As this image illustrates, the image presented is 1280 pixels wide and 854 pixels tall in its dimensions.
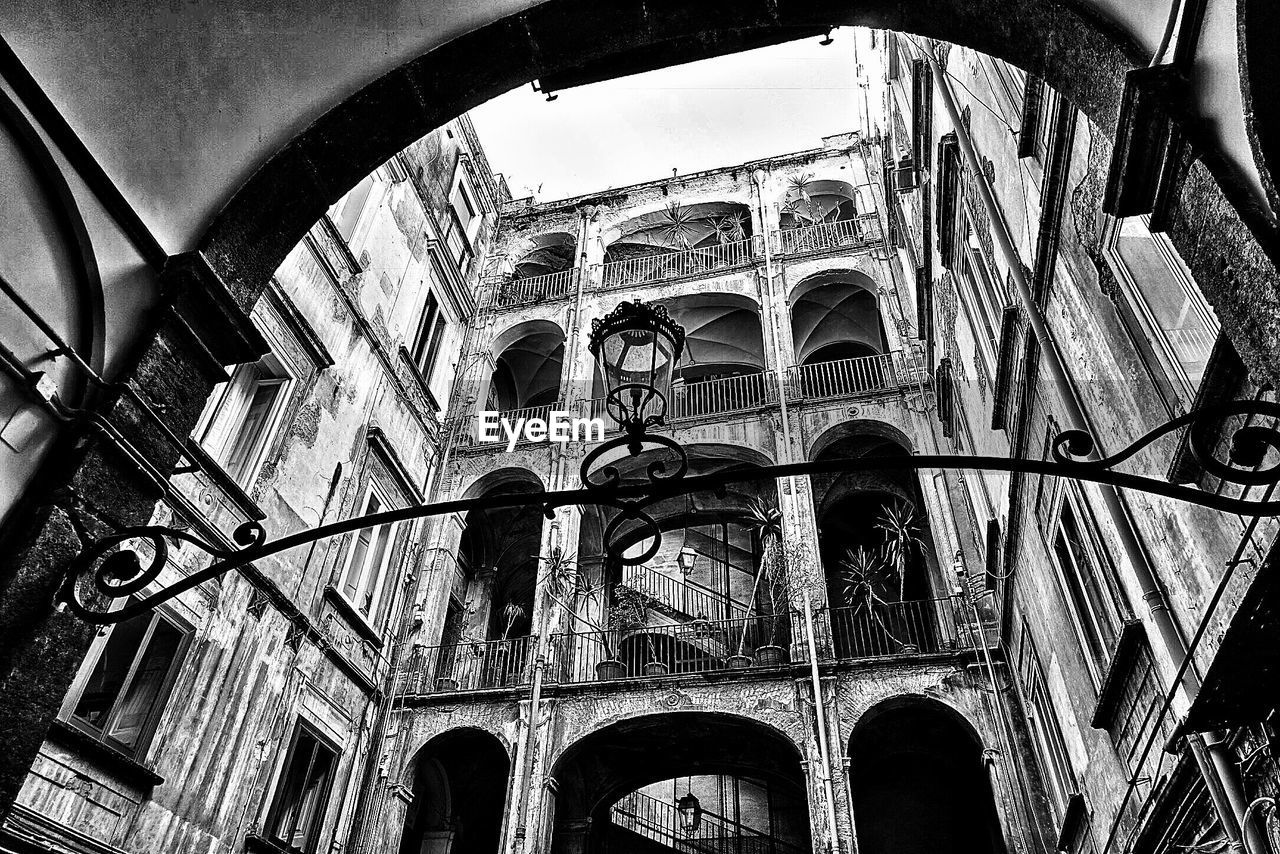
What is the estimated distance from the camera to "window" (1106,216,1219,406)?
4.69 meters

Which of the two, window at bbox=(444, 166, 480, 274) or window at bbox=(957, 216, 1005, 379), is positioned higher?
window at bbox=(444, 166, 480, 274)

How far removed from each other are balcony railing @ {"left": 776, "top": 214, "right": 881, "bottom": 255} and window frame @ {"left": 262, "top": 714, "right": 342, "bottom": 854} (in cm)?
1236

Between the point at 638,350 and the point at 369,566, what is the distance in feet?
32.3

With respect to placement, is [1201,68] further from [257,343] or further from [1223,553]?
[257,343]

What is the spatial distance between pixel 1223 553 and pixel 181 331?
197 inches

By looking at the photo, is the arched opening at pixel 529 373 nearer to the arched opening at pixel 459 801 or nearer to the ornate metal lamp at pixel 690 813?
the arched opening at pixel 459 801

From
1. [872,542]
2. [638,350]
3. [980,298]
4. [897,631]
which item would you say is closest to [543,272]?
[872,542]

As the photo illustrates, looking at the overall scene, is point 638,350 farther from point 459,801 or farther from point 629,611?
point 459,801

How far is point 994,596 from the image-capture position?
11.2 m

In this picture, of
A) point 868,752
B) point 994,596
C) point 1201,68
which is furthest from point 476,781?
point 1201,68

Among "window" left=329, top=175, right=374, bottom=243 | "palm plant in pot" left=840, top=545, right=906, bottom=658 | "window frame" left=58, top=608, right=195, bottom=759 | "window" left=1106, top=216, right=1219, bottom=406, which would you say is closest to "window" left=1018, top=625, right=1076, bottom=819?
"palm plant in pot" left=840, top=545, right=906, bottom=658

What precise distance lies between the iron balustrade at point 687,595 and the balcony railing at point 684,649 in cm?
129

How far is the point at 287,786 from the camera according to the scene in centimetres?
1029

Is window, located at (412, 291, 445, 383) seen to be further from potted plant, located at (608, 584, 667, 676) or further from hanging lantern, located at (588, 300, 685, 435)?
hanging lantern, located at (588, 300, 685, 435)
